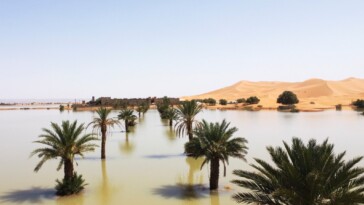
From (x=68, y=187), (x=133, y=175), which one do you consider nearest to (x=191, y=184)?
(x=133, y=175)

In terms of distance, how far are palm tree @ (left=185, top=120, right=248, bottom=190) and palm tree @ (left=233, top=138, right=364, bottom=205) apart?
8226 mm

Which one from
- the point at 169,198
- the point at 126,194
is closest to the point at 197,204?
the point at 169,198

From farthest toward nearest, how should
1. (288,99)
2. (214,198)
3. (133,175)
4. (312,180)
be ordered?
(288,99) → (133,175) → (214,198) → (312,180)

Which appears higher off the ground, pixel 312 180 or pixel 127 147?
pixel 312 180

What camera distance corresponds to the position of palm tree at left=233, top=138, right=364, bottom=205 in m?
9.64

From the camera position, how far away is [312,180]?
966 centimetres

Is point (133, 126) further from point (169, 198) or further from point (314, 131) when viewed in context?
point (169, 198)

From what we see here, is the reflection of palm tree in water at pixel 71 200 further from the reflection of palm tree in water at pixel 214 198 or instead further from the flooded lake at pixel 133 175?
the reflection of palm tree in water at pixel 214 198

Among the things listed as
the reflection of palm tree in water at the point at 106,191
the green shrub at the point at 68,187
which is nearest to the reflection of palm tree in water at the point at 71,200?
the green shrub at the point at 68,187

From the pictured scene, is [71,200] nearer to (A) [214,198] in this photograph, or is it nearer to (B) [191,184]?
(B) [191,184]

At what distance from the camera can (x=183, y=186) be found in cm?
2053

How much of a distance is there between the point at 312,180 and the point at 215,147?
9.93m

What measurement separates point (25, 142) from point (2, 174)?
17760 millimetres

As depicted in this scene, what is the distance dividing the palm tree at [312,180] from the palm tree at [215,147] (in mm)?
8226
